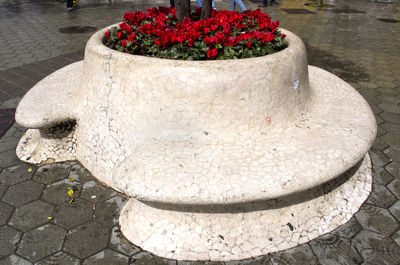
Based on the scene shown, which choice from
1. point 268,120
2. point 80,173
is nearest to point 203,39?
point 268,120

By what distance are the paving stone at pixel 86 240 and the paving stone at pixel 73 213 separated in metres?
0.08

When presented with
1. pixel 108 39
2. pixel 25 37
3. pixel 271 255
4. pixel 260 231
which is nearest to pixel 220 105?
pixel 260 231

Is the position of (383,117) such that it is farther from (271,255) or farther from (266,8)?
(266,8)

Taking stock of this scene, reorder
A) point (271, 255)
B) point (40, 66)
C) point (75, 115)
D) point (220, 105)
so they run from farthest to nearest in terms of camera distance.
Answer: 1. point (40, 66)
2. point (75, 115)
3. point (220, 105)
4. point (271, 255)

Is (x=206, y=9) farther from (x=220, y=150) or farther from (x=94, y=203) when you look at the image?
(x=94, y=203)

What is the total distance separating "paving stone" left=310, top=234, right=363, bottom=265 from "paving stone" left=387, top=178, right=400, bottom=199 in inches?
36.1

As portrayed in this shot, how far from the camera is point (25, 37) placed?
830cm

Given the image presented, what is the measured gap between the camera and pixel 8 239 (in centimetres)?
258

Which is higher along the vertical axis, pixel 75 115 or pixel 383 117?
pixel 75 115

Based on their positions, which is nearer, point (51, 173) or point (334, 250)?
point (334, 250)

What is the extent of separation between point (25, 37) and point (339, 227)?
8686 millimetres

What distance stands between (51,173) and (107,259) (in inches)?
53.5

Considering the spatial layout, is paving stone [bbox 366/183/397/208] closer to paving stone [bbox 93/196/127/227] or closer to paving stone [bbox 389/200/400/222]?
paving stone [bbox 389/200/400/222]

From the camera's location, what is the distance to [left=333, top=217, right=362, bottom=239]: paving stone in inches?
104
